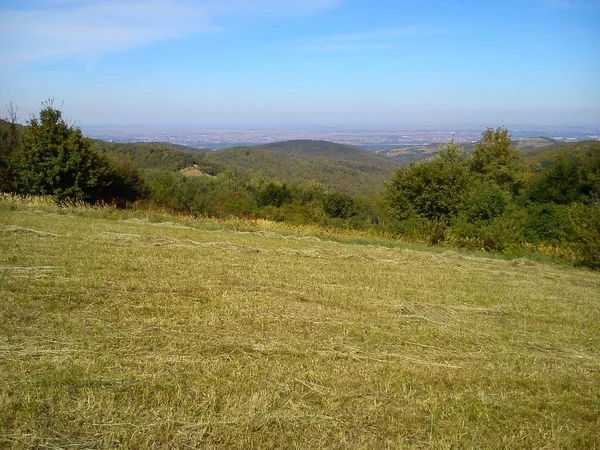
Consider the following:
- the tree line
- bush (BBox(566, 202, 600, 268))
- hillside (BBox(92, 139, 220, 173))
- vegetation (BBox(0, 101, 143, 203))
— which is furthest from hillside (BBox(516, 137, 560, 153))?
vegetation (BBox(0, 101, 143, 203))

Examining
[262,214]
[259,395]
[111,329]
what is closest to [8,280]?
[111,329]

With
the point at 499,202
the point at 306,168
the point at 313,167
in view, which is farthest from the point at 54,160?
the point at 313,167

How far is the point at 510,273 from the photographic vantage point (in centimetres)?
1442

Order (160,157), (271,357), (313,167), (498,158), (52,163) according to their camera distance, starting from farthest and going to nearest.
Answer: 1. (313,167)
2. (160,157)
3. (498,158)
4. (52,163)
5. (271,357)

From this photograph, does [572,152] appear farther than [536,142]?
No

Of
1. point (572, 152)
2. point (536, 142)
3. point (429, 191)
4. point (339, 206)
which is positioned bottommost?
point (339, 206)

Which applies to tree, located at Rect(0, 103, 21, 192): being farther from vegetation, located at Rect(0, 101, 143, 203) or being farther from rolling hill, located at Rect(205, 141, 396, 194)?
rolling hill, located at Rect(205, 141, 396, 194)

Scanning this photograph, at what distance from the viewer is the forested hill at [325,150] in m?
165

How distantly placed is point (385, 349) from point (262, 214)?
77.3ft

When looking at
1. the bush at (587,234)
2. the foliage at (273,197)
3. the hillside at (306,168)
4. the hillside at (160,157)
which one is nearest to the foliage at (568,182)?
the bush at (587,234)

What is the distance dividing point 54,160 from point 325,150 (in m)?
152

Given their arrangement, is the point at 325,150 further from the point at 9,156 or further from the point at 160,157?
the point at 9,156

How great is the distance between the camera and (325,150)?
6929 inches

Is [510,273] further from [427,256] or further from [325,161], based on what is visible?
[325,161]
